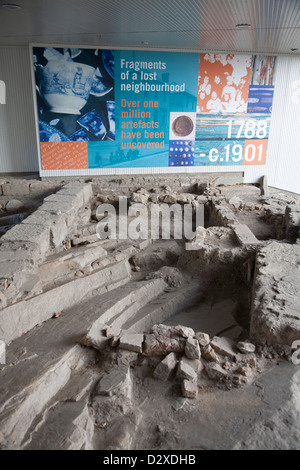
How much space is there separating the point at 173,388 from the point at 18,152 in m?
7.34

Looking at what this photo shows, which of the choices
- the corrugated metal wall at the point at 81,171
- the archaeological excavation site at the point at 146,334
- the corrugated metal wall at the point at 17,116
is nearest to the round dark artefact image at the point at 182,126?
the corrugated metal wall at the point at 81,171

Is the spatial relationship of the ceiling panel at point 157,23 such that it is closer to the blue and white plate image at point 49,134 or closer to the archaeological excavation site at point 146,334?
the blue and white plate image at point 49,134

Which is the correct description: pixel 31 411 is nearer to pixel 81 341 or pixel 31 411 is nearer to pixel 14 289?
pixel 81 341

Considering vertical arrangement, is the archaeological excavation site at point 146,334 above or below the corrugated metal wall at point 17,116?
below

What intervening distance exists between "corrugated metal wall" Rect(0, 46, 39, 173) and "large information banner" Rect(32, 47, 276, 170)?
94 centimetres

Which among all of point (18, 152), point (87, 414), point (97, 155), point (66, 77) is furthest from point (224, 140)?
point (87, 414)

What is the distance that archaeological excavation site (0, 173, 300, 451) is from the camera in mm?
2184

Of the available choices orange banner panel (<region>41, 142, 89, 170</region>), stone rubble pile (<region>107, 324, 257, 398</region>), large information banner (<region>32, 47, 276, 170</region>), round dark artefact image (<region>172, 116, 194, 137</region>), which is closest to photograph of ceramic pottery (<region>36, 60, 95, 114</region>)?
large information banner (<region>32, 47, 276, 170</region>)

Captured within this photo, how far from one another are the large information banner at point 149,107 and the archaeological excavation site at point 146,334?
2.38 m

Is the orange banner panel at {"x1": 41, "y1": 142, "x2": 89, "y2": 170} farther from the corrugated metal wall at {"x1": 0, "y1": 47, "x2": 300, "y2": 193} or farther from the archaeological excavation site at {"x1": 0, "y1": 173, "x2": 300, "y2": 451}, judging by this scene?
the archaeological excavation site at {"x1": 0, "y1": 173, "x2": 300, "y2": 451}

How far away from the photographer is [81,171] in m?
7.89

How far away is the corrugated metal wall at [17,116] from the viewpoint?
7.73m

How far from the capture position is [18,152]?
8.32 m

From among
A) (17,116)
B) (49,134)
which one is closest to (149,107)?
(49,134)
